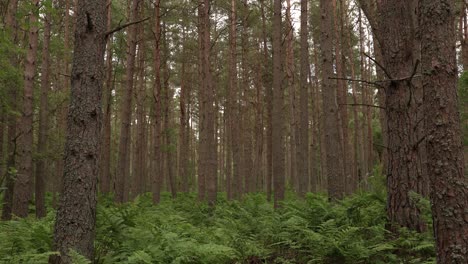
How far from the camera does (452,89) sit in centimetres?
360

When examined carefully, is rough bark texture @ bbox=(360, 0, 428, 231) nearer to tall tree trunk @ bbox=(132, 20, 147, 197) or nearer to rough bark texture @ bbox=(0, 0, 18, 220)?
rough bark texture @ bbox=(0, 0, 18, 220)

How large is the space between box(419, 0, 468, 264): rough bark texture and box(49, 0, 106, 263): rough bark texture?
3.88m

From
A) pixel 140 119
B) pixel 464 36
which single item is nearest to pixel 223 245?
pixel 140 119

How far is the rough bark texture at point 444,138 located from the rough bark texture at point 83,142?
388 cm

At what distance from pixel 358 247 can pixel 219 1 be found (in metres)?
16.0

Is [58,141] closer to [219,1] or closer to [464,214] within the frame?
[219,1]

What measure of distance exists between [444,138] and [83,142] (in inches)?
160

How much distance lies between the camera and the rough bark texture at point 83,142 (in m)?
4.67

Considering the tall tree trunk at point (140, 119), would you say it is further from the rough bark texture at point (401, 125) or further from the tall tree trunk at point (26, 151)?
the rough bark texture at point (401, 125)

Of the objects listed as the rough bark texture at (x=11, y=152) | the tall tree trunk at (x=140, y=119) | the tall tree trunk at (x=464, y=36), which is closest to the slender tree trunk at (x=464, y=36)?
the tall tree trunk at (x=464, y=36)

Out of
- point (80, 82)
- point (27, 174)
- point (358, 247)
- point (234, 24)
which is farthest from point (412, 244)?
point (234, 24)

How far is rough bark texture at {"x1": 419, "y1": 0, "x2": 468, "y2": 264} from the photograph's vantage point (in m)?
3.48

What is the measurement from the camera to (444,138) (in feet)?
11.6

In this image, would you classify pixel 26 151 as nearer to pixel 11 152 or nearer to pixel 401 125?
pixel 11 152
